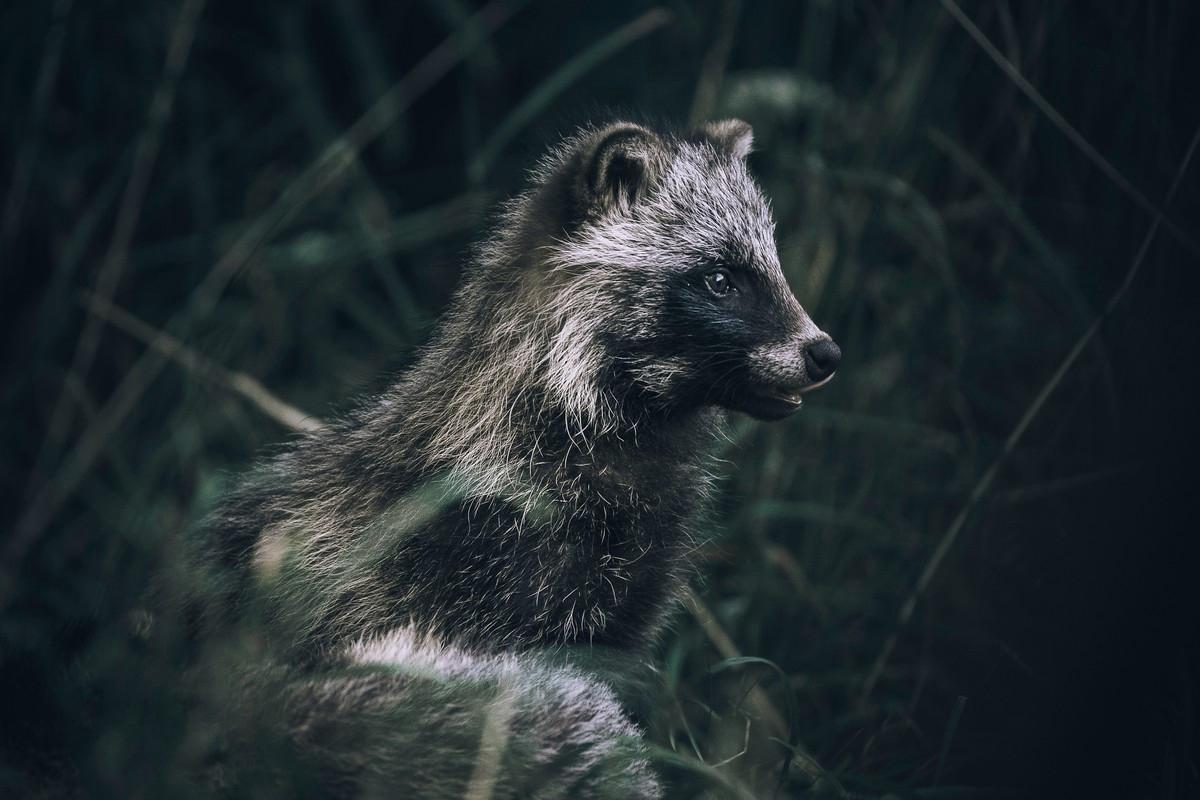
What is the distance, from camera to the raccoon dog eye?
2598mm

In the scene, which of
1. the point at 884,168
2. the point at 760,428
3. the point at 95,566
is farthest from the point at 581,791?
the point at 884,168

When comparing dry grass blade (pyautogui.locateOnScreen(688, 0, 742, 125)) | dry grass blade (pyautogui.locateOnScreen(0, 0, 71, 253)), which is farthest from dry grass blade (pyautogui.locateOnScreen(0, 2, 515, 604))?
dry grass blade (pyautogui.locateOnScreen(688, 0, 742, 125))

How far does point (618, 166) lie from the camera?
264 centimetres

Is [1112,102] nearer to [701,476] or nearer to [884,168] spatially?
[884,168]

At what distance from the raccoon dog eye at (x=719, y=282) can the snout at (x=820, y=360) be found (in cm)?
26

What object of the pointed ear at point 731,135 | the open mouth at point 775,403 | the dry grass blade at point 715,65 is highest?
the dry grass blade at point 715,65

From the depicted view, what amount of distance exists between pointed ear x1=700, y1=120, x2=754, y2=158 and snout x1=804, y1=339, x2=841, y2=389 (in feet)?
2.29

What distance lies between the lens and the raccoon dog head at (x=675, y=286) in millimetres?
2514

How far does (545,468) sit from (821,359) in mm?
680

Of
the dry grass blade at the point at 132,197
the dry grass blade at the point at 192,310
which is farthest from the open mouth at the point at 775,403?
the dry grass blade at the point at 132,197

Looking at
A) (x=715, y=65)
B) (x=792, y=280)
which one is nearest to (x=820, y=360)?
(x=792, y=280)

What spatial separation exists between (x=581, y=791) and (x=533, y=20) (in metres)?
3.70

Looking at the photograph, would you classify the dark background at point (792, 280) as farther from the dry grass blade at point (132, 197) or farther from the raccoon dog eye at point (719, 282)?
the raccoon dog eye at point (719, 282)

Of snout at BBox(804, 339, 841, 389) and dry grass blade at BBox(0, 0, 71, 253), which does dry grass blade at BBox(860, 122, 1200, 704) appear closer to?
snout at BBox(804, 339, 841, 389)
